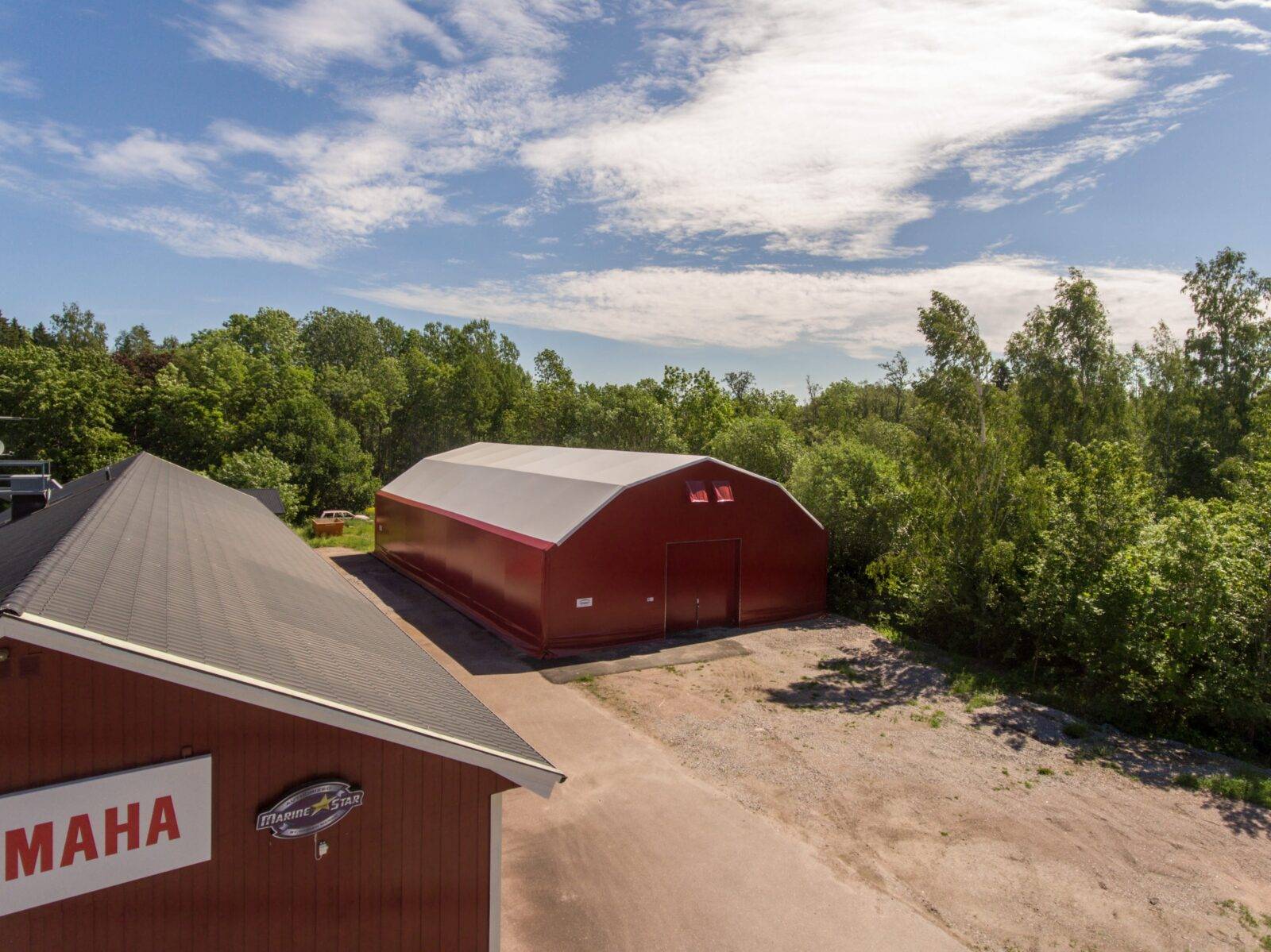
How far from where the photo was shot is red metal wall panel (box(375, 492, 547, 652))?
53.4ft

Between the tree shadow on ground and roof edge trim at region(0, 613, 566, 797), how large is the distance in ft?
29.4

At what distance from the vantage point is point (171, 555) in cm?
791

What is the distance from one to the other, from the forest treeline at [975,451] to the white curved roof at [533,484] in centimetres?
641

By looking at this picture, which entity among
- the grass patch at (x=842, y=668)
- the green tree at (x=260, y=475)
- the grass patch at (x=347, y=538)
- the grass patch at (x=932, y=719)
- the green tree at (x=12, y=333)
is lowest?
the grass patch at (x=932, y=719)

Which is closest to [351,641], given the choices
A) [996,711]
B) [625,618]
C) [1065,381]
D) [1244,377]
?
[625,618]

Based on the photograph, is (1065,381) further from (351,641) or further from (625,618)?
(351,641)

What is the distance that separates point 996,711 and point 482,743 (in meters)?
11.4

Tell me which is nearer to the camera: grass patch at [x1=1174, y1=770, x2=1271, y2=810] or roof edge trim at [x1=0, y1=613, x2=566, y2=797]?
roof edge trim at [x1=0, y1=613, x2=566, y2=797]

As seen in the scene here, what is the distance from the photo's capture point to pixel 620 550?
55.1 feet

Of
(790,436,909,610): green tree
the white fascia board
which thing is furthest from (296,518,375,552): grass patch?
the white fascia board

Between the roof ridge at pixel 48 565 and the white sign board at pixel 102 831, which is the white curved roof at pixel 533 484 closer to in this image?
the roof ridge at pixel 48 565

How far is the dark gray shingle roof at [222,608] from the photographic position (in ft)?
15.9

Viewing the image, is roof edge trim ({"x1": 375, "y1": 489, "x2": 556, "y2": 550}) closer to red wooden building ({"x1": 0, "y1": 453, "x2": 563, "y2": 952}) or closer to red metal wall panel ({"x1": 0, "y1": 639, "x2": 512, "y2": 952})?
red wooden building ({"x1": 0, "y1": 453, "x2": 563, "y2": 952})

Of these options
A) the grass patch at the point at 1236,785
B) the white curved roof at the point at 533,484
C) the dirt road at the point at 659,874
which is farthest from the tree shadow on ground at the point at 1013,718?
the white curved roof at the point at 533,484
